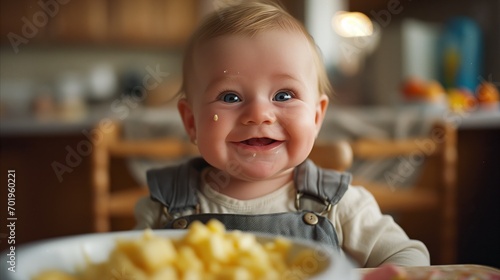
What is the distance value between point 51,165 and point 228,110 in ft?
4.00

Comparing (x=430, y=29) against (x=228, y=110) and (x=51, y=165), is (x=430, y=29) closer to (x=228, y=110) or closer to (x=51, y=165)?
(x=51, y=165)

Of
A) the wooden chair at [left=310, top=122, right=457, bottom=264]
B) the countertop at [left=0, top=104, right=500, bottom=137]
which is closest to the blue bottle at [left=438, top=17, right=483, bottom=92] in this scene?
the countertop at [left=0, top=104, right=500, bottom=137]

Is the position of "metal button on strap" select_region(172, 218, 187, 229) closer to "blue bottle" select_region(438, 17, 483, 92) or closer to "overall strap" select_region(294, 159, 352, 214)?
"overall strap" select_region(294, 159, 352, 214)

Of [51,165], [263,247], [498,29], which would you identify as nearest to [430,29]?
[498,29]

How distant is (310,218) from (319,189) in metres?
0.03

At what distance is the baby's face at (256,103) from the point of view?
1.59ft

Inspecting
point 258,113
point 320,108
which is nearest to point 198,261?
point 258,113

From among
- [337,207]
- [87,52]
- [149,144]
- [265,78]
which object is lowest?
[87,52]

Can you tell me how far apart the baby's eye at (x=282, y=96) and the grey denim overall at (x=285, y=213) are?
0.09 metres

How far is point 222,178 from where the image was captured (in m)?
0.58

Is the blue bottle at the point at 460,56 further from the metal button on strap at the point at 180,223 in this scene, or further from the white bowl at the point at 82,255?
the white bowl at the point at 82,255

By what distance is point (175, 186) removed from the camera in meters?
0.56

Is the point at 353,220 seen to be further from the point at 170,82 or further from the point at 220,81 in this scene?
the point at 170,82

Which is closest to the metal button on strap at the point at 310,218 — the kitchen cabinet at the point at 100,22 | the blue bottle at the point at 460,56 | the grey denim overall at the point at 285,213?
the grey denim overall at the point at 285,213
